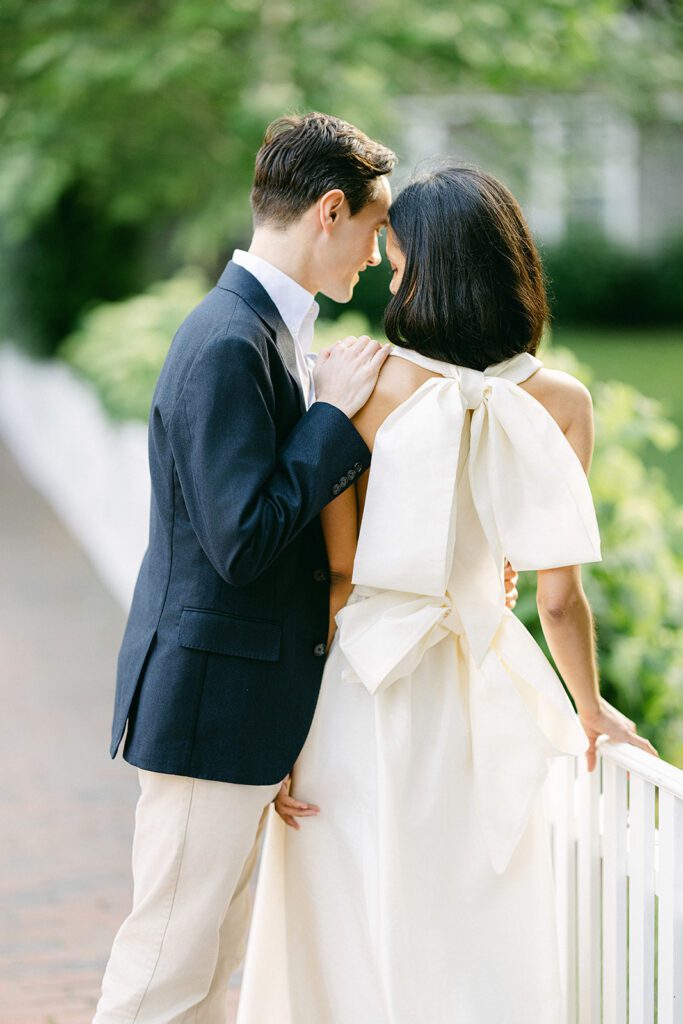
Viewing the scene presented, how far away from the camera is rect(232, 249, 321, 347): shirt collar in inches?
98.8

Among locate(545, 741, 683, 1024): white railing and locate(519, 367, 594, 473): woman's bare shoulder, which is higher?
locate(519, 367, 594, 473): woman's bare shoulder

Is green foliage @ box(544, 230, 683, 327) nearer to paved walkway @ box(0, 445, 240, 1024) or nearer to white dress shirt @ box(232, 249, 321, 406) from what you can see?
paved walkway @ box(0, 445, 240, 1024)

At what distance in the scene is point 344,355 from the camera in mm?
2451

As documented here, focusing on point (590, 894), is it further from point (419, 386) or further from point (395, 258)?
point (395, 258)

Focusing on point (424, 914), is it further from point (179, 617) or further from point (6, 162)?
point (6, 162)

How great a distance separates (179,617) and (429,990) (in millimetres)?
918

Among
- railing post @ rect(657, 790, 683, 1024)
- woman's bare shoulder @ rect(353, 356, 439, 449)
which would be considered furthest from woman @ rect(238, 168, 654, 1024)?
railing post @ rect(657, 790, 683, 1024)

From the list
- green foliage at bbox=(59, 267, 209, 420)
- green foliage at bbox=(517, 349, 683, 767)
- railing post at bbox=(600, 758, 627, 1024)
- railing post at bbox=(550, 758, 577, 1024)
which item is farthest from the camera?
green foliage at bbox=(59, 267, 209, 420)

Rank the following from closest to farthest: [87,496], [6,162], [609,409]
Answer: [609,409]
[87,496]
[6,162]

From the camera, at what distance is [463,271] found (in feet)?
7.72

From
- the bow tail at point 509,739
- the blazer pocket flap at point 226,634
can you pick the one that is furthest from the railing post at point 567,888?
the blazer pocket flap at point 226,634

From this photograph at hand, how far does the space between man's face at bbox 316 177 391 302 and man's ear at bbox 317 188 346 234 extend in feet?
0.04

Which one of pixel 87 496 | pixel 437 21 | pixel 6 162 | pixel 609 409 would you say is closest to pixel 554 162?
pixel 437 21

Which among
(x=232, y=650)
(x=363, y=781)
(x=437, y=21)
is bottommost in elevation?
(x=363, y=781)
